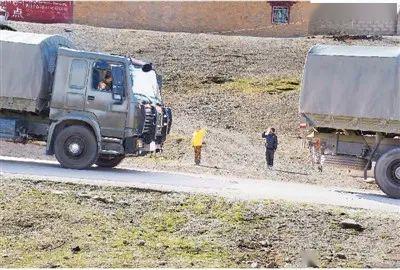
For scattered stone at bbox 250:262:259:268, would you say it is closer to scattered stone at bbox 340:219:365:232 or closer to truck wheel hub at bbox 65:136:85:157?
scattered stone at bbox 340:219:365:232

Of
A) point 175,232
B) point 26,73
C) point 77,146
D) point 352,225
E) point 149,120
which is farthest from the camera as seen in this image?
point 26,73

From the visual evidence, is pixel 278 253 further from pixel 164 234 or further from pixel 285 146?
pixel 285 146

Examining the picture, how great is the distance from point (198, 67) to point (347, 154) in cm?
2600

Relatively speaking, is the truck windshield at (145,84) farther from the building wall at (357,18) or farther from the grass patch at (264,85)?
the building wall at (357,18)

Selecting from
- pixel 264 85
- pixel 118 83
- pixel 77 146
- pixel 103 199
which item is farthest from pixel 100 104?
pixel 264 85

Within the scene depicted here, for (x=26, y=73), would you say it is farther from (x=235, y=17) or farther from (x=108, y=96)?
(x=235, y=17)

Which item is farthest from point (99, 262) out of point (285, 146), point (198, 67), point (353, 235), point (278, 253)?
point (198, 67)

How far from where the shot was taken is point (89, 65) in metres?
18.6

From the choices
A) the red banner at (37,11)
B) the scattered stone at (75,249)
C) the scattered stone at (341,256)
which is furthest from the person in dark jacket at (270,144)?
the red banner at (37,11)

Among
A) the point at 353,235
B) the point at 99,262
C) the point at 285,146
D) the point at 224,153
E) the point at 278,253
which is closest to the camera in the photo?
the point at 99,262

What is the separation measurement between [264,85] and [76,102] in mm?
23335

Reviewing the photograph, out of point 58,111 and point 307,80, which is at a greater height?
point 307,80

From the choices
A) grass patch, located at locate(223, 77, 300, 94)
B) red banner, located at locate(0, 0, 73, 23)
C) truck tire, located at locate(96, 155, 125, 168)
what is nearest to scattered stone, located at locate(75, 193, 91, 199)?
truck tire, located at locate(96, 155, 125, 168)

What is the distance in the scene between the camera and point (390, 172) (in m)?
17.8
